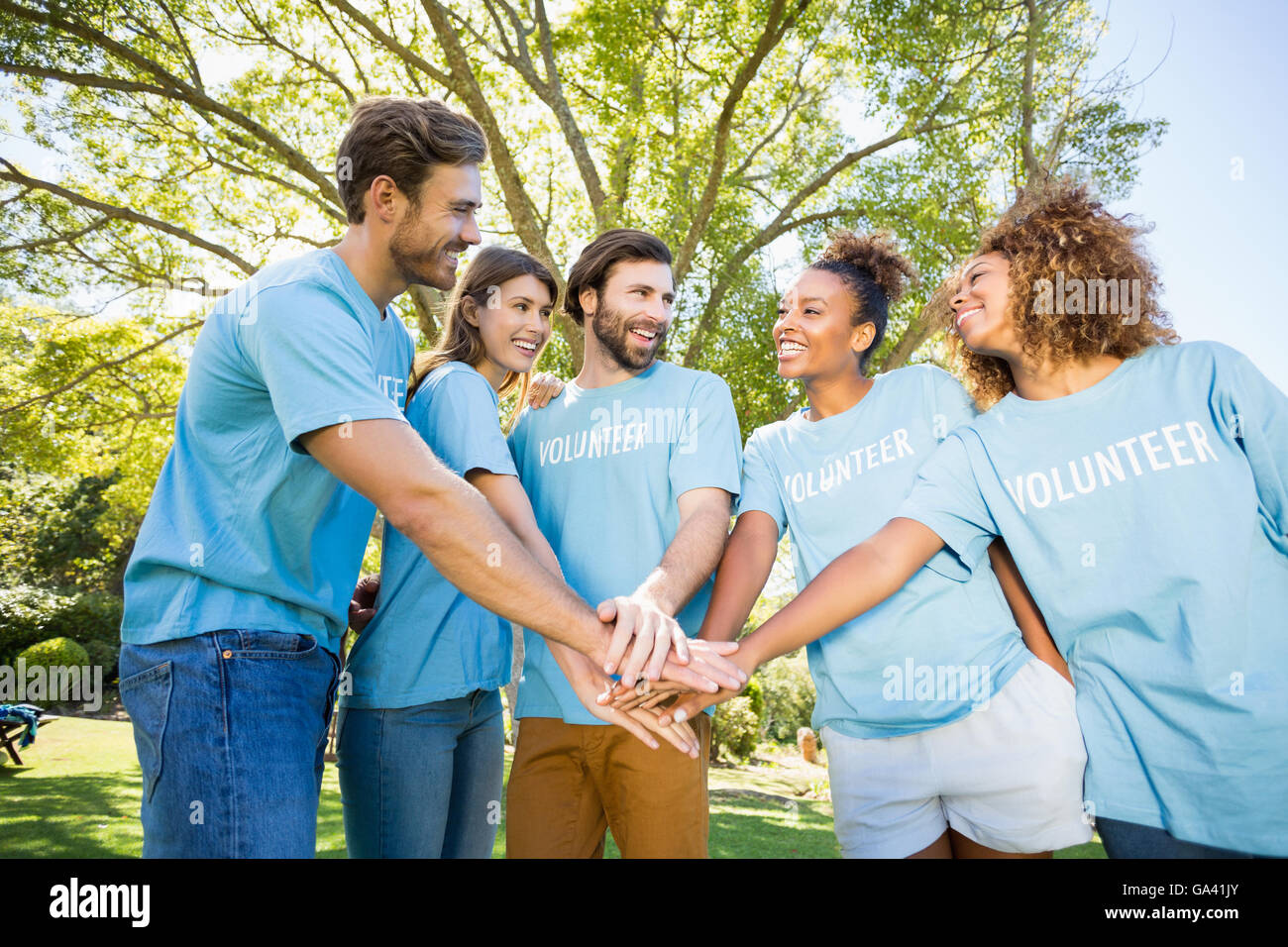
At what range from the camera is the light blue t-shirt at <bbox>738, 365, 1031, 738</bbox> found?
7.71ft

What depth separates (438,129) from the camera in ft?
8.10

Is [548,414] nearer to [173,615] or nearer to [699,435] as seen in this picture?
[699,435]

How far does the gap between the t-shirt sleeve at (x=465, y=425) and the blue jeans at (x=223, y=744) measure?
2.46 feet

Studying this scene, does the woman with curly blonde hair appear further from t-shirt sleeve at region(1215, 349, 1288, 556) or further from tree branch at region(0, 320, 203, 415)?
tree branch at region(0, 320, 203, 415)

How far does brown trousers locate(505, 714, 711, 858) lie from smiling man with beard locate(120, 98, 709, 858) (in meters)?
0.44

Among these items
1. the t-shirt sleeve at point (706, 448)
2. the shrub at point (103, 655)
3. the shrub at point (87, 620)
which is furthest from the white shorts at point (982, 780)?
the shrub at point (87, 620)

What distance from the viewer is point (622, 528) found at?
2701 millimetres

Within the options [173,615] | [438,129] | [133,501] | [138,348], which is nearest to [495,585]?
[173,615]

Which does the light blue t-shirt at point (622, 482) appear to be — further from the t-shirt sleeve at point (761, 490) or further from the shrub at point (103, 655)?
the shrub at point (103, 655)

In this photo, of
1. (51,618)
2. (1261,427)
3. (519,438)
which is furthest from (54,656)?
(1261,427)

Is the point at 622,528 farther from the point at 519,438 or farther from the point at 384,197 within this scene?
the point at 384,197

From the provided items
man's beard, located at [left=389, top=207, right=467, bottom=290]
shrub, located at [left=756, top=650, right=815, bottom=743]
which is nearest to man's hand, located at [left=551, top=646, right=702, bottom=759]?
man's beard, located at [left=389, top=207, right=467, bottom=290]

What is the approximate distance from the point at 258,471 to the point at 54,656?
1957 cm

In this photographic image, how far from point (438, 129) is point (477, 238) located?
33 cm
